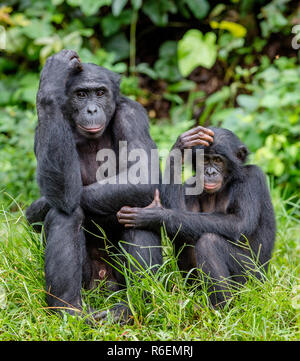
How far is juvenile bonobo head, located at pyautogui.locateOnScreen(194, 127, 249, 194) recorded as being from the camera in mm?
4430

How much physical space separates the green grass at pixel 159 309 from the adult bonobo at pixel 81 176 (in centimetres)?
15

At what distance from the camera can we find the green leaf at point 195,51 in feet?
27.9

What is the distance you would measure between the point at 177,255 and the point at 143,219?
0.43 meters

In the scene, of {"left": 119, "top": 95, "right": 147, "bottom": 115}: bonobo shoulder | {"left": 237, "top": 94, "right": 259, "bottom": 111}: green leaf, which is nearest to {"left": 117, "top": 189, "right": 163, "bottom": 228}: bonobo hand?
{"left": 119, "top": 95, "right": 147, "bottom": 115}: bonobo shoulder

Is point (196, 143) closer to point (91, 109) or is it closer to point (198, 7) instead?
point (91, 109)

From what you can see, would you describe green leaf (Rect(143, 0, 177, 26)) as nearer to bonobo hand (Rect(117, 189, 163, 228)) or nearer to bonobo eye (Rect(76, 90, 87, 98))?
bonobo eye (Rect(76, 90, 87, 98))

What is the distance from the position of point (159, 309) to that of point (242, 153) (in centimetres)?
152

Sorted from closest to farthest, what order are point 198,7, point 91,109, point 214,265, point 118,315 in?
point 118,315 → point 214,265 → point 91,109 → point 198,7

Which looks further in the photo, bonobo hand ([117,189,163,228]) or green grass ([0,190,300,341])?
bonobo hand ([117,189,163,228])

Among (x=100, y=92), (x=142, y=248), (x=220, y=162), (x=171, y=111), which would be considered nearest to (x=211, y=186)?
(x=220, y=162)

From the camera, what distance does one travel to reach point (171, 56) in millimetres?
9133

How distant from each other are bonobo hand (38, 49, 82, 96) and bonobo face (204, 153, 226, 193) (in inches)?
49.2

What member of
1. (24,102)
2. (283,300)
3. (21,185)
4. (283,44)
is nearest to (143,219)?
(283,300)

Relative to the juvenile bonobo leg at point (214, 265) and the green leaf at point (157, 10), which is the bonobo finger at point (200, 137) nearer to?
the juvenile bonobo leg at point (214, 265)
